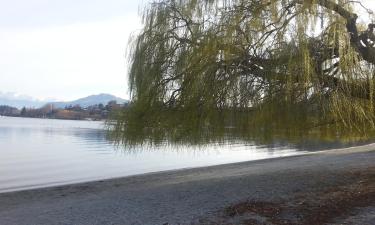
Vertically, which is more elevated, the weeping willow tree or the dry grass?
the weeping willow tree

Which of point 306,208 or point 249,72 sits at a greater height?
point 249,72

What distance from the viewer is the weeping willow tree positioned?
392 inches

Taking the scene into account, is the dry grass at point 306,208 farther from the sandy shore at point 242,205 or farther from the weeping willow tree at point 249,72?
the weeping willow tree at point 249,72

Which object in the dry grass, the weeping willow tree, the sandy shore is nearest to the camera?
the dry grass

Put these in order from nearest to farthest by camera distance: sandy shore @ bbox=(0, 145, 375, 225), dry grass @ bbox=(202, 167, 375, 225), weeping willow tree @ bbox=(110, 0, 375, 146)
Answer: dry grass @ bbox=(202, 167, 375, 225)
sandy shore @ bbox=(0, 145, 375, 225)
weeping willow tree @ bbox=(110, 0, 375, 146)

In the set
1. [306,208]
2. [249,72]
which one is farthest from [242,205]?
[249,72]

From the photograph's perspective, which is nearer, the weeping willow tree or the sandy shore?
the sandy shore

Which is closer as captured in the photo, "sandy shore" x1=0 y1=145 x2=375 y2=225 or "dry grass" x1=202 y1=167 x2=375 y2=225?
"dry grass" x1=202 y1=167 x2=375 y2=225

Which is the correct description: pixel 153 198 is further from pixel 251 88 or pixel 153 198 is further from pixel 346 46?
pixel 346 46

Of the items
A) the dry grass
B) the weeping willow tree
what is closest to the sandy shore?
the dry grass

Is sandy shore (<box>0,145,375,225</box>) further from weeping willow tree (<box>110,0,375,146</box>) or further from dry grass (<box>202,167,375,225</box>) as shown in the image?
weeping willow tree (<box>110,0,375,146</box>)

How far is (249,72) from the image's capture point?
10484mm

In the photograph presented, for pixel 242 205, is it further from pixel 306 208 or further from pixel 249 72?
pixel 249 72

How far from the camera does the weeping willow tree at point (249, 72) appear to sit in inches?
392
